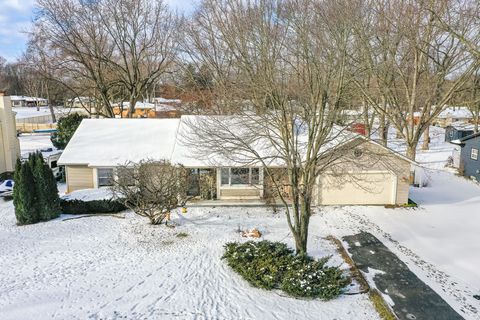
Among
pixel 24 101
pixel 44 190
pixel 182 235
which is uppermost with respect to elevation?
pixel 24 101

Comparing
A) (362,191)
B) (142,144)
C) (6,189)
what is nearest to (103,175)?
(142,144)

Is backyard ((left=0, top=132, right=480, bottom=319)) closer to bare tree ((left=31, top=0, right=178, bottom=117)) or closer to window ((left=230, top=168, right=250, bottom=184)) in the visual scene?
window ((left=230, top=168, right=250, bottom=184))

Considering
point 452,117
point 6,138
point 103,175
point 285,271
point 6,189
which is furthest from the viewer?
point 452,117

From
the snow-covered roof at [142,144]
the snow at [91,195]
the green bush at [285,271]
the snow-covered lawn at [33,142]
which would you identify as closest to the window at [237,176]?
the snow-covered roof at [142,144]

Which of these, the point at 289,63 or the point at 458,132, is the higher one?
the point at 289,63

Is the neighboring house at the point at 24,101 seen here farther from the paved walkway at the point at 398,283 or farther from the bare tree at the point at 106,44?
the paved walkway at the point at 398,283

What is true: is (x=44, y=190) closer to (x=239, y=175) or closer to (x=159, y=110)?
(x=239, y=175)

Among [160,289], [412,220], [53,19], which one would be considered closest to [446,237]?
[412,220]
